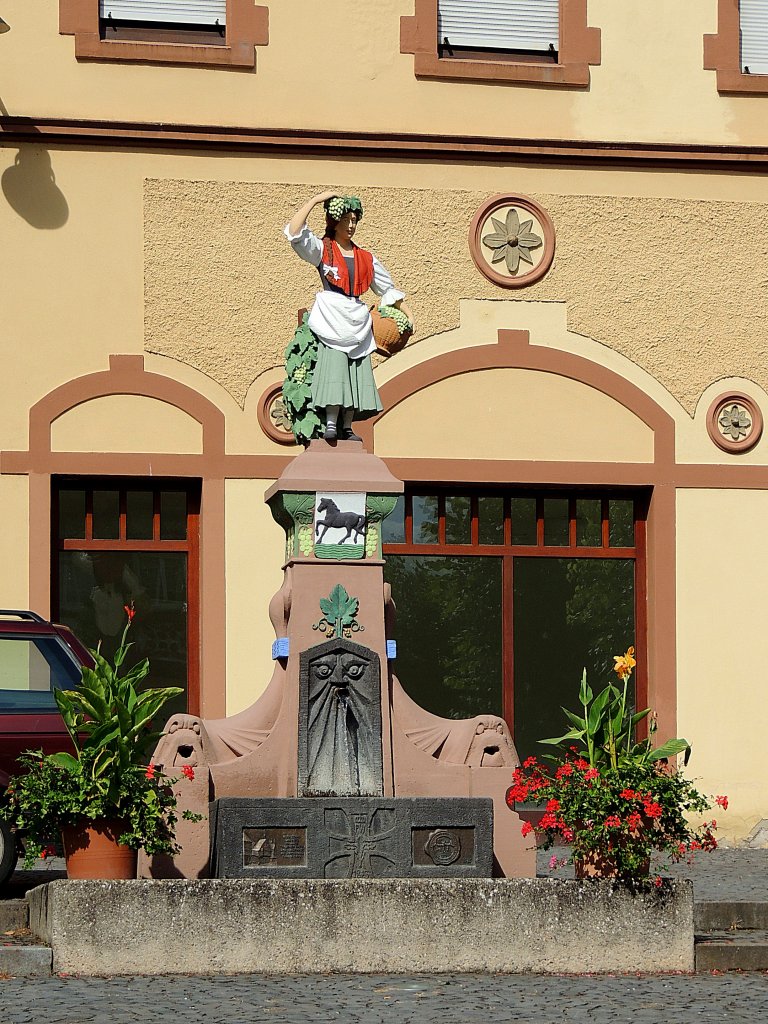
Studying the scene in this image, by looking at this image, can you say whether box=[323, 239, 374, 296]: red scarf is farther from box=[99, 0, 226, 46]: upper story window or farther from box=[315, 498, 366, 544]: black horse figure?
box=[99, 0, 226, 46]: upper story window

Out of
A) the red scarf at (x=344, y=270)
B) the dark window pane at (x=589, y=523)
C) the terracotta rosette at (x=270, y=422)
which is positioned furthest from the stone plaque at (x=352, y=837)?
the dark window pane at (x=589, y=523)

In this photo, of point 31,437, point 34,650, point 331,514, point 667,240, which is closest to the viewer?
point 331,514

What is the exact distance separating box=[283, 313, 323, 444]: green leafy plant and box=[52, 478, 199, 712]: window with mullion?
4916 millimetres

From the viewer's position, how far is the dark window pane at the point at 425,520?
53.8 feet

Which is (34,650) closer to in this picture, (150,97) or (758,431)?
(150,97)

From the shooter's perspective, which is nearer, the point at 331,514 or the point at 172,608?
the point at 331,514

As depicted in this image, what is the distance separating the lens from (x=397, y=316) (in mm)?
11352

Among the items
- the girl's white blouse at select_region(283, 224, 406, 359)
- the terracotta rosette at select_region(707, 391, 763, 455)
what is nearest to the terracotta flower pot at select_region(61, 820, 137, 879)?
the girl's white blouse at select_region(283, 224, 406, 359)

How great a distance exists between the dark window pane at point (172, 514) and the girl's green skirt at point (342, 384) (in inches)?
201

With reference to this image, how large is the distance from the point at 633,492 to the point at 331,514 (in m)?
6.41

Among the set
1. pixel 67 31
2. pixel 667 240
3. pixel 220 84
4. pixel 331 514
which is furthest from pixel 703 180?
pixel 331 514

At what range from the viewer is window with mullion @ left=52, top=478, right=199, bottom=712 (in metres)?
15.8

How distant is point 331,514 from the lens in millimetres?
10656

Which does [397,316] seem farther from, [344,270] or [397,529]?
[397,529]
